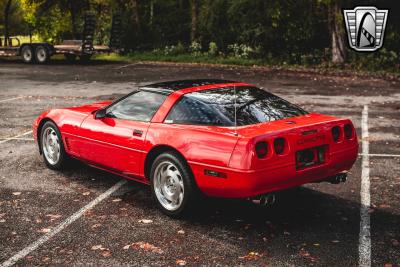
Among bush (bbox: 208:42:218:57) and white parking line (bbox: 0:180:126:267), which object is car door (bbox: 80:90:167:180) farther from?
bush (bbox: 208:42:218:57)

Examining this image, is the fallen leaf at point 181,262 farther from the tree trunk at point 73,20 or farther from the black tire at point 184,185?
the tree trunk at point 73,20

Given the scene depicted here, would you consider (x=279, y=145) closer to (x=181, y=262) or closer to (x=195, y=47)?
(x=181, y=262)

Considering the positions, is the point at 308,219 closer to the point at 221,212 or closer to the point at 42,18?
the point at 221,212

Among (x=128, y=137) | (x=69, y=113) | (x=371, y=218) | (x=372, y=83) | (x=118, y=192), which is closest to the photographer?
(x=371, y=218)

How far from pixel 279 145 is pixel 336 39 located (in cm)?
2074

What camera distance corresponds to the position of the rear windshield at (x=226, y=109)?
578 cm

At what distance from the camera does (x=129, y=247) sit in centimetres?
519

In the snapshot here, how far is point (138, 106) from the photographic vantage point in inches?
257

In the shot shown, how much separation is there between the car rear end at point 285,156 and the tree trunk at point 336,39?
19775 millimetres

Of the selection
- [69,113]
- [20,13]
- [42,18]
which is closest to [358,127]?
[69,113]

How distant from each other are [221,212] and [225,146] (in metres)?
1.15

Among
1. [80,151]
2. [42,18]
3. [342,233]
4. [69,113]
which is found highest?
[42,18]

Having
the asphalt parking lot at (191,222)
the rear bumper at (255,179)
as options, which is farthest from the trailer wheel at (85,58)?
the rear bumper at (255,179)

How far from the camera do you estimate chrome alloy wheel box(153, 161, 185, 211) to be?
229 inches
